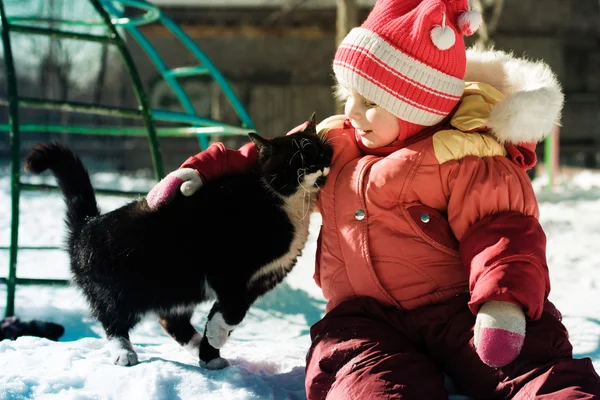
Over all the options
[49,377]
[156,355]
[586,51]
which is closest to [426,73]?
[156,355]

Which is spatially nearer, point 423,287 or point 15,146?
point 423,287

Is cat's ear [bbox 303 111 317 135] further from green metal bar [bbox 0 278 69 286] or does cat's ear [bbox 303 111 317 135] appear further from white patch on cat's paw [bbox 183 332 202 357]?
green metal bar [bbox 0 278 69 286]

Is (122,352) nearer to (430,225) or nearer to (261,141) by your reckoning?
(261,141)

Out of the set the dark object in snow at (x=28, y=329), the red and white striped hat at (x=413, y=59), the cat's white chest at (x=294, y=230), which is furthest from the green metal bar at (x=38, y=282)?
the red and white striped hat at (x=413, y=59)

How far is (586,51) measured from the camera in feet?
38.5

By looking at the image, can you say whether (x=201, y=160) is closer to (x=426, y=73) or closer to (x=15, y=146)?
(x=426, y=73)

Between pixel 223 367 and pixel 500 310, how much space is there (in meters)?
0.86

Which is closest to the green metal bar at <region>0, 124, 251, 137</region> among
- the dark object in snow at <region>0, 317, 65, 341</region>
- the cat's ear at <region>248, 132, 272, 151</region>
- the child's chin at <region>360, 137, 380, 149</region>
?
the dark object in snow at <region>0, 317, 65, 341</region>

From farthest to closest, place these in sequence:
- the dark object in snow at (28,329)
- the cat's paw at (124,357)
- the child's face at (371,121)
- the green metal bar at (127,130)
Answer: the green metal bar at (127,130)
the dark object in snow at (28,329)
the cat's paw at (124,357)
the child's face at (371,121)

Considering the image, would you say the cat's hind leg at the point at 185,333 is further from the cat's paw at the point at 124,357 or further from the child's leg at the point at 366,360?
the child's leg at the point at 366,360

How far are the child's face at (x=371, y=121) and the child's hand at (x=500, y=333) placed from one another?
0.58 meters

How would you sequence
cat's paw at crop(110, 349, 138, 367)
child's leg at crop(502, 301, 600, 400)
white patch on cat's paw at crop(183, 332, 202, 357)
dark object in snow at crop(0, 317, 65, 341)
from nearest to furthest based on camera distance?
child's leg at crop(502, 301, 600, 400), cat's paw at crop(110, 349, 138, 367), white patch on cat's paw at crop(183, 332, 202, 357), dark object in snow at crop(0, 317, 65, 341)

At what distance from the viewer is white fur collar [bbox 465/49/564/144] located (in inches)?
65.0

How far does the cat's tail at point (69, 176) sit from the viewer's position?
6.51ft
